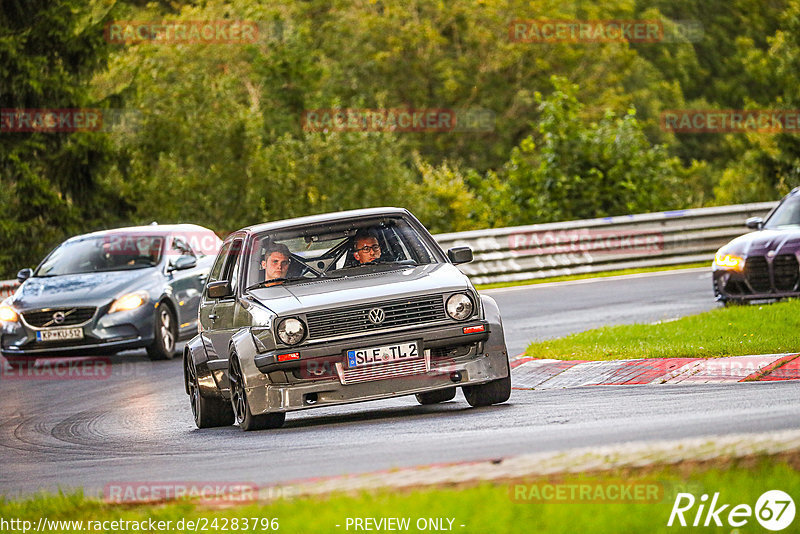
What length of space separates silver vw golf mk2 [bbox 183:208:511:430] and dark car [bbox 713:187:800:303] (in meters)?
6.98

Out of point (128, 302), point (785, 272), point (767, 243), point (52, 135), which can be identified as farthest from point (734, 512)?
point (52, 135)

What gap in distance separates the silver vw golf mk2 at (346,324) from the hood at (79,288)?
677 centimetres

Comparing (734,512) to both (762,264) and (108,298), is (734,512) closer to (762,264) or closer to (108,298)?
(762,264)

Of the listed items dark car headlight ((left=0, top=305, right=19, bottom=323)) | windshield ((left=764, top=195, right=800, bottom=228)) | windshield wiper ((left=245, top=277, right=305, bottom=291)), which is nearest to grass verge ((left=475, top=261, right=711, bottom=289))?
windshield ((left=764, top=195, right=800, bottom=228))

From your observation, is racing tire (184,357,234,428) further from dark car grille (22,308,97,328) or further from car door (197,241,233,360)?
dark car grille (22,308,97,328)

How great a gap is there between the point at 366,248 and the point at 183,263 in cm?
771

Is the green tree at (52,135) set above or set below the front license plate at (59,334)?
above

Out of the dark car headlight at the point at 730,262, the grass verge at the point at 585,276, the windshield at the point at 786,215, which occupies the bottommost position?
the grass verge at the point at 585,276

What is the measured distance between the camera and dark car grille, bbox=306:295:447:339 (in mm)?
10234

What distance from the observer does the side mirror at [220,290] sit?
11406 millimetres

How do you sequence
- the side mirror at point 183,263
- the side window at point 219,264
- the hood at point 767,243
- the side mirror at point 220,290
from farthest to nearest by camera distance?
the side mirror at point 183,263 → the hood at point 767,243 → the side window at point 219,264 → the side mirror at point 220,290

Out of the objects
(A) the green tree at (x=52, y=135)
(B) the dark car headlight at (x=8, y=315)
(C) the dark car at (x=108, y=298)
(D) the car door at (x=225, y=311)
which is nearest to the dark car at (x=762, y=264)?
(C) the dark car at (x=108, y=298)

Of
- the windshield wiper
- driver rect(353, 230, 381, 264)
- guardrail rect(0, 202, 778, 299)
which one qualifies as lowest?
guardrail rect(0, 202, 778, 299)

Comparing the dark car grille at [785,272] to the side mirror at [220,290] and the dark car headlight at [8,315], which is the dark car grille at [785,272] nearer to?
the side mirror at [220,290]
